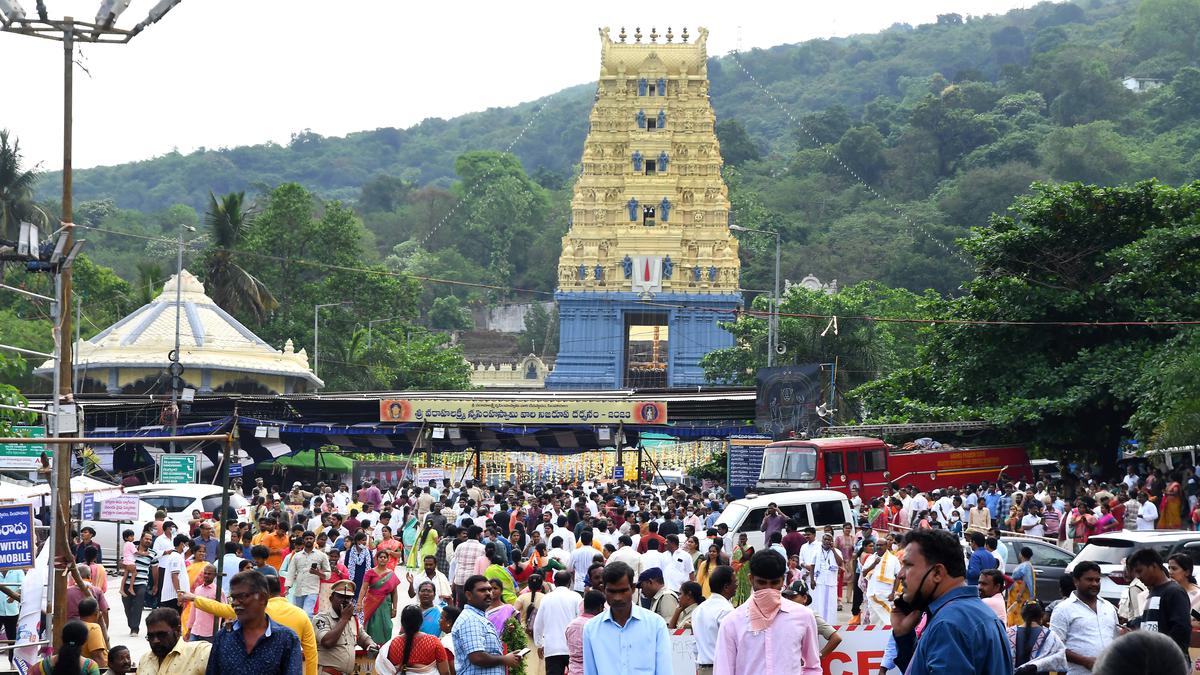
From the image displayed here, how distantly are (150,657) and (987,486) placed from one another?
2315 cm

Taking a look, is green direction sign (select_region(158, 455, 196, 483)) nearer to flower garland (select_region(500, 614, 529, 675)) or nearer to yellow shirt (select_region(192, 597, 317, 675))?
flower garland (select_region(500, 614, 529, 675))

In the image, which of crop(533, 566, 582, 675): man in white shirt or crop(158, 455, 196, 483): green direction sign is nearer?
crop(533, 566, 582, 675): man in white shirt

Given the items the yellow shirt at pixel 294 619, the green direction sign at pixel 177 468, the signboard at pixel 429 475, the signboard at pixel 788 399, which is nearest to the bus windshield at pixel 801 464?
the signboard at pixel 788 399

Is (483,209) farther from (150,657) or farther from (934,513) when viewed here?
(150,657)

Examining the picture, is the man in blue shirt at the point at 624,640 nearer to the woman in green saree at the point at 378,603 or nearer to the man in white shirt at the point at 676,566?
the woman in green saree at the point at 378,603

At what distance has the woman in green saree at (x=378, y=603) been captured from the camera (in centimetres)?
1477

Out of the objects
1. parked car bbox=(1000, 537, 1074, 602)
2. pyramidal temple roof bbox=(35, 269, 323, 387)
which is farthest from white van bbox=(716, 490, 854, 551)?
pyramidal temple roof bbox=(35, 269, 323, 387)

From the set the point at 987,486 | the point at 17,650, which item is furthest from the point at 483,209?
the point at 17,650

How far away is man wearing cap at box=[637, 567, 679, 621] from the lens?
11.9 metres

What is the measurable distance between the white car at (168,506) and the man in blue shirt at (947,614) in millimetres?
21346

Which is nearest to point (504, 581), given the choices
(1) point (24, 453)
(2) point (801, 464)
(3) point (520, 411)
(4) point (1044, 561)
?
(4) point (1044, 561)

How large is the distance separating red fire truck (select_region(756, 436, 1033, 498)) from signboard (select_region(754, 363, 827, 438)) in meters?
2.63

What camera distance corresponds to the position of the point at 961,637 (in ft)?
19.9

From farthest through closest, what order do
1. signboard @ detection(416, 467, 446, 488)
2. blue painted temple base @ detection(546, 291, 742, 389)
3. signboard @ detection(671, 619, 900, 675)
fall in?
blue painted temple base @ detection(546, 291, 742, 389)
signboard @ detection(416, 467, 446, 488)
signboard @ detection(671, 619, 900, 675)
